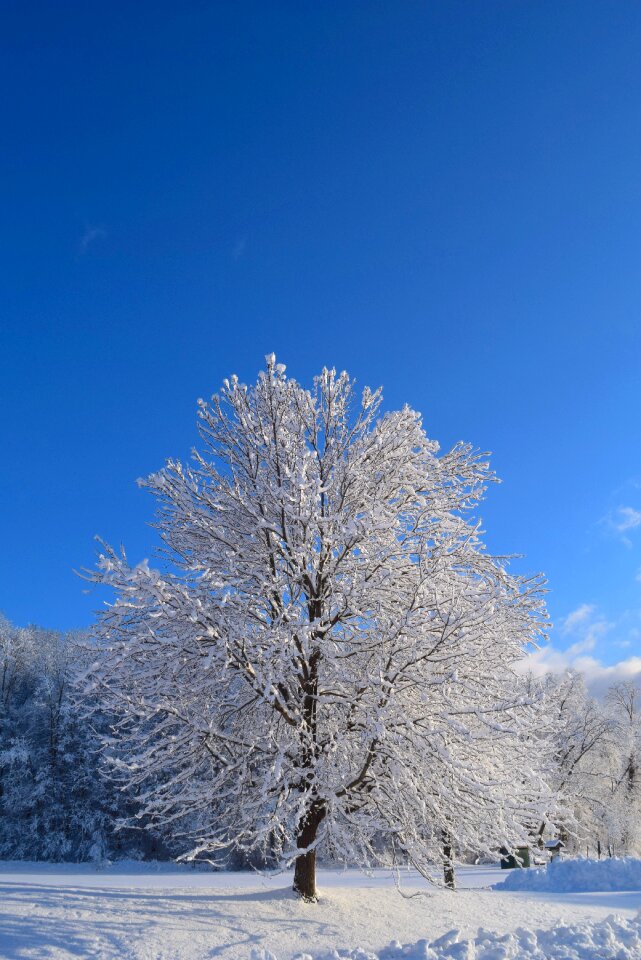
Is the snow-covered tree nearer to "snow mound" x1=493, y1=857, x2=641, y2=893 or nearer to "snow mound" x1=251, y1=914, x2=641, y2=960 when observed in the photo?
"snow mound" x1=493, y1=857, x2=641, y2=893

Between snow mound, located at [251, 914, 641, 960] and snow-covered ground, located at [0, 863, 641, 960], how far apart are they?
0.07 feet

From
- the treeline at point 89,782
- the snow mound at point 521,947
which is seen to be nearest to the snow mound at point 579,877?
the snow mound at point 521,947

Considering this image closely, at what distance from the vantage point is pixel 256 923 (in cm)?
738

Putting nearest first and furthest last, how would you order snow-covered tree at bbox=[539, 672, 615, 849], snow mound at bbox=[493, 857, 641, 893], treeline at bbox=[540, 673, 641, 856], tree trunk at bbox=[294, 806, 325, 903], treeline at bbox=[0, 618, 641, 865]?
tree trunk at bbox=[294, 806, 325, 903] → snow mound at bbox=[493, 857, 641, 893] → snow-covered tree at bbox=[539, 672, 615, 849] → treeline at bbox=[540, 673, 641, 856] → treeline at bbox=[0, 618, 641, 865]

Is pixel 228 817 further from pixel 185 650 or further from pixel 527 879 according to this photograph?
pixel 527 879

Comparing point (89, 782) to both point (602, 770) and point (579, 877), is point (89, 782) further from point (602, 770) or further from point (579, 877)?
point (602, 770)

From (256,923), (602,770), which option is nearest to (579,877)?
(256,923)

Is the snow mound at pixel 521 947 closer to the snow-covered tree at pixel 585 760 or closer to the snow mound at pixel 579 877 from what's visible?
the snow mound at pixel 579 877

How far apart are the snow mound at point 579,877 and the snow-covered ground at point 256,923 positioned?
464cm

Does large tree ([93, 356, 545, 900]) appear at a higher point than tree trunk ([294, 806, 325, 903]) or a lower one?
higher

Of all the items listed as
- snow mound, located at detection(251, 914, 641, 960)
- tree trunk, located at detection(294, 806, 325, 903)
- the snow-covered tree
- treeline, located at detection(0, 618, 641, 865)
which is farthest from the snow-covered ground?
the snow-covered tree

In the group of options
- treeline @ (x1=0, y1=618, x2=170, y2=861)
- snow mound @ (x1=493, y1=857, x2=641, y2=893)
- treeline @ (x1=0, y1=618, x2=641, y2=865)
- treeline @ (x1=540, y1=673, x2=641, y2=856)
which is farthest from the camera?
treeline @ (x1=0, y1=618, x2=170, y2=861)

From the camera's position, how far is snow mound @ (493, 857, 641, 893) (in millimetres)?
14312

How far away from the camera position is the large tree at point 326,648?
24.5ft
